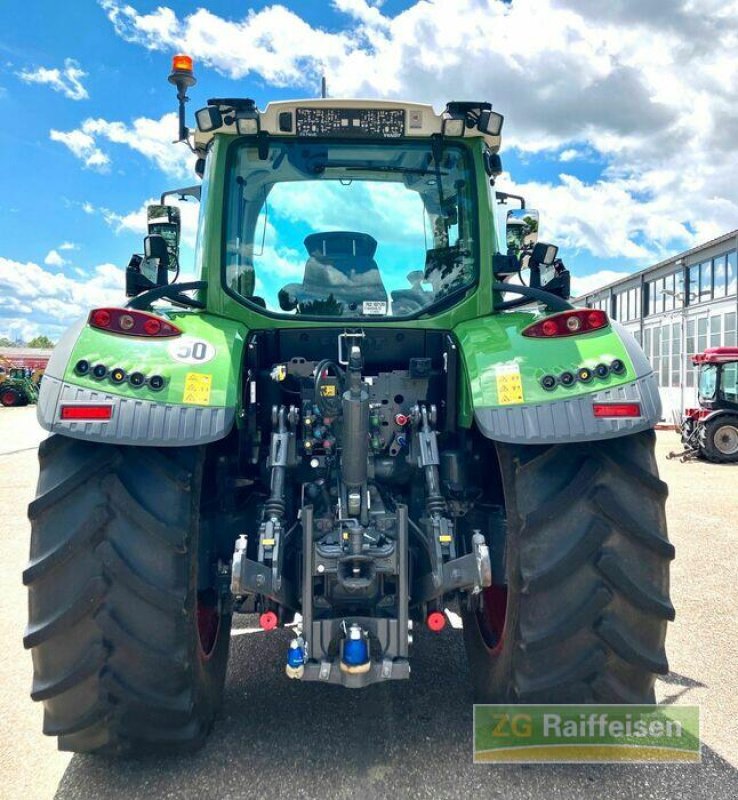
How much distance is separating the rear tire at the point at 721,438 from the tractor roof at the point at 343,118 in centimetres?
1276

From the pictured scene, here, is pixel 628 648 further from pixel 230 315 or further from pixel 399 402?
pixel 230 315

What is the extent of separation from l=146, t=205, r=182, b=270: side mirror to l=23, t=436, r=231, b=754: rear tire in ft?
4.65

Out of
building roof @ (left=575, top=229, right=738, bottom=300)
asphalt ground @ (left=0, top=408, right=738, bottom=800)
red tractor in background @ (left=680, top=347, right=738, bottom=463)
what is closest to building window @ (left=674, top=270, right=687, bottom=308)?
building roof @ (left=575, top=229, right=738, bottom=300)

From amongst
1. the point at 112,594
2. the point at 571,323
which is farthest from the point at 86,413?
the point at 571,323

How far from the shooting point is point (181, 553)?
7.25ft

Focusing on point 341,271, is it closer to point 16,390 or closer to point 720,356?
point 720,356

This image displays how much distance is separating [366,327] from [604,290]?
109 ft

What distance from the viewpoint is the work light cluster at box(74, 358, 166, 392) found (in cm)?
221

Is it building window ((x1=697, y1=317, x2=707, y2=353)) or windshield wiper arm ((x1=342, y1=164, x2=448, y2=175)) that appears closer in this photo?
windshield wiper arm ((x1=342, y1=164, x2=448, y2=175))

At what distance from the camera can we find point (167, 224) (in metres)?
3.31

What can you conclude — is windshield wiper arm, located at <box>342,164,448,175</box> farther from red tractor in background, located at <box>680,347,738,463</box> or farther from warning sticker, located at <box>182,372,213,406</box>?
red tractor in background, located at <box>680,347,738,463</box>

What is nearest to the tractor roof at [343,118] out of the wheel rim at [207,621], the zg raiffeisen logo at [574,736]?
the wheel rim at [207,621]

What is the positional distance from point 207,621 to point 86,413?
3.96 feet

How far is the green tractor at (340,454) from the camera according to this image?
218 centimetres
